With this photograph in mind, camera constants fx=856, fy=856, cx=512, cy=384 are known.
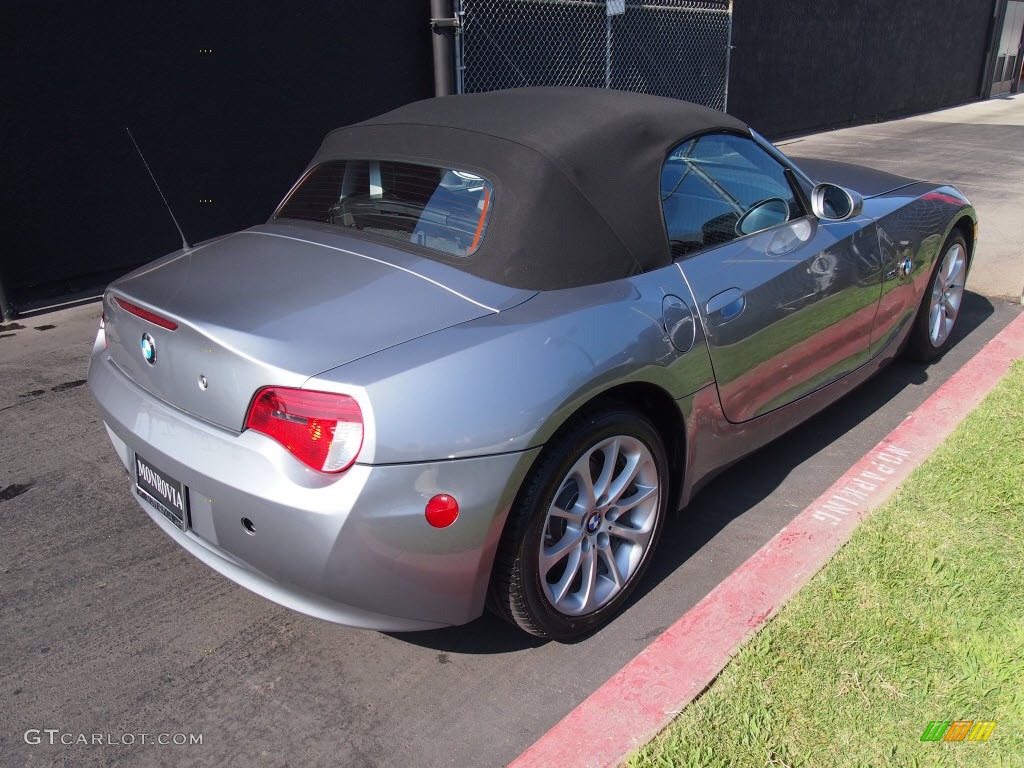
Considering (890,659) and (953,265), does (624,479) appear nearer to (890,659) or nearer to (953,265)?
(890,659)

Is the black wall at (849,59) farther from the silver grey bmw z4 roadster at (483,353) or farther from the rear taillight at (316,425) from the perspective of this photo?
the rear taillight at (316,425)

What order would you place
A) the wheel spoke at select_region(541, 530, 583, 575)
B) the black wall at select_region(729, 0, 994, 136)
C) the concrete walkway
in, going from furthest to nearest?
the black wall at select_region(729, 0, 994, 136) → the concrete walkway → the wheel spoke at select_region(541, 530, 583, 575)

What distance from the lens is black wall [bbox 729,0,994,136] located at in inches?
533

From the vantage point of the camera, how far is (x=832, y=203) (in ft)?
12.2

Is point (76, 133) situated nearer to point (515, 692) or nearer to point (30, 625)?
point (30, 625)

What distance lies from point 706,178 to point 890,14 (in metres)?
16.8

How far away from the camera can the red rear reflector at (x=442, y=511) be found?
7.29 feet

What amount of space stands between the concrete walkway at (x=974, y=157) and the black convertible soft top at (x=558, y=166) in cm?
422

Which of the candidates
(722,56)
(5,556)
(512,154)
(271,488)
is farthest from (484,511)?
(722,56)

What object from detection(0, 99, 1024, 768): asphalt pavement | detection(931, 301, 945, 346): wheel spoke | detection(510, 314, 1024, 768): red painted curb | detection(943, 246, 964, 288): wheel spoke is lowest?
detection(0, 99, 1024, 768): asphalt pavement

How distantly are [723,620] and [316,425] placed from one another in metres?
1.44

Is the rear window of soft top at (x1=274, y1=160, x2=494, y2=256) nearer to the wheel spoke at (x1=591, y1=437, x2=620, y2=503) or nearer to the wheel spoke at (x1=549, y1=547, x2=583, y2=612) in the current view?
the wheel spoke at (x1=591, y1=437, x2=620, y2=503)

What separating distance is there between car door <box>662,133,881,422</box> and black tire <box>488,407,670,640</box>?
485mm

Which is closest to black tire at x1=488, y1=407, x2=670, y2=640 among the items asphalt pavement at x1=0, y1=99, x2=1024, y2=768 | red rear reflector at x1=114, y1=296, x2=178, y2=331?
asphalt pavement at x1=0, y1=99, x2=1024, y2=768
